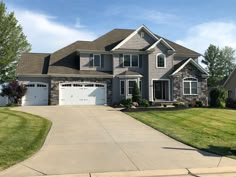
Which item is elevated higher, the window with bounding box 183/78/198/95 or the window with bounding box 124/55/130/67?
the window with bounding box 124/55/130/67

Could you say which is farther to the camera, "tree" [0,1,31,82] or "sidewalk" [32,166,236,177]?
"tree" [0,1,31,82]

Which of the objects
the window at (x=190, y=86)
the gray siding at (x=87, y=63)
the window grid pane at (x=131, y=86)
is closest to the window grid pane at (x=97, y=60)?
the gray siding at (x=87, y=63)

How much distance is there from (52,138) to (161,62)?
21772mm

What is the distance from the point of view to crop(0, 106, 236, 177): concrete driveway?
26.6 ft

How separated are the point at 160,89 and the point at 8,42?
65.3 ft

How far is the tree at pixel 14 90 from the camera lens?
28078 millimetres

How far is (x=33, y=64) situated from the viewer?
3109 cm

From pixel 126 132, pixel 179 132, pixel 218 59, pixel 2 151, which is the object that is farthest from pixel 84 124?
pixel 218 59

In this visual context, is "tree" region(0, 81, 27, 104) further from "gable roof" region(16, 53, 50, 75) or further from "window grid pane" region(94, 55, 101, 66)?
"window grid pane" region(94, 55, 101, 66)

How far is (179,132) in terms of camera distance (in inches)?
553

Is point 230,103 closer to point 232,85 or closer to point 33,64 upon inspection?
point 232,85

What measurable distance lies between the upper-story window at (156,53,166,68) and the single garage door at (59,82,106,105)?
6.13m

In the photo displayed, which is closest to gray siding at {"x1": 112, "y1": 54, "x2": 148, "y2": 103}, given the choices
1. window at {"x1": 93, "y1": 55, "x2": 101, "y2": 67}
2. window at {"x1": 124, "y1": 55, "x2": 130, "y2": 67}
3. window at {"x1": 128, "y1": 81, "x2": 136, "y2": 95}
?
window at {"x1": 124, "y1": 55, "x2": 130, "y2": 67}

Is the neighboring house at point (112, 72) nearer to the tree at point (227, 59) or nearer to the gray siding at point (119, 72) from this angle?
the gray siding at point (119, 72)
